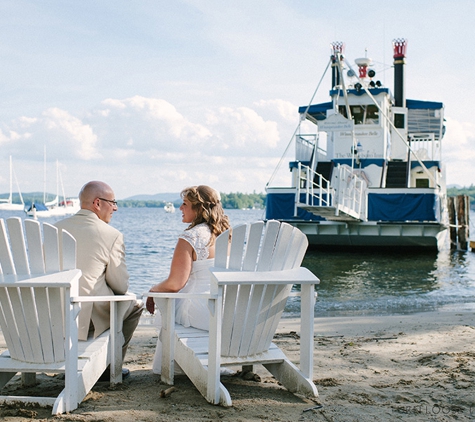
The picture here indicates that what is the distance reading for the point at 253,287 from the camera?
3.41 m

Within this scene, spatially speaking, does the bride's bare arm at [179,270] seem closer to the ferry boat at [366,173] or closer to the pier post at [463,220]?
the ferry boat at [366,173]

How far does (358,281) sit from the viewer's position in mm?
14266

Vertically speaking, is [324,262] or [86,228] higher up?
[86,228]

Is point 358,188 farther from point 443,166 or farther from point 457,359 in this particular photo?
point 457,359

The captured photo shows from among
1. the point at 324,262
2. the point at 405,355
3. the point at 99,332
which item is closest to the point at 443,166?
the point at 324,262

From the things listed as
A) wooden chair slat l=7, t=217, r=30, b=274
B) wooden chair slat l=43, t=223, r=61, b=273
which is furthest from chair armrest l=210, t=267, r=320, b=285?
wooden chair slat l=7, t=217, r=30, b=274

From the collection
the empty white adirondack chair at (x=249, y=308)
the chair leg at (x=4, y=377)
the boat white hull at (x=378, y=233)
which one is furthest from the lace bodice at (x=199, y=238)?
the boat white hull at (x=378, y=233)

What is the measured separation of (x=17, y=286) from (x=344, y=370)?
244 centimetres

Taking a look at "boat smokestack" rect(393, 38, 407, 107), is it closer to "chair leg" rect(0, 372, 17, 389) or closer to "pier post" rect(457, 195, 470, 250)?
"pier post" rect(457, 195, 470, 250)

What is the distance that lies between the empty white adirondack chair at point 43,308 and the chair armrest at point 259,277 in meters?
0.75

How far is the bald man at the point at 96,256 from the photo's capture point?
370cm

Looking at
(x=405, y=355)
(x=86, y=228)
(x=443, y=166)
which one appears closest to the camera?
(x=86, y=228)

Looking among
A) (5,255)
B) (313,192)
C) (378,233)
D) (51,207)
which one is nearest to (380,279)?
(378,233)

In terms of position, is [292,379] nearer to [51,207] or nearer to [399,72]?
[399,72]
